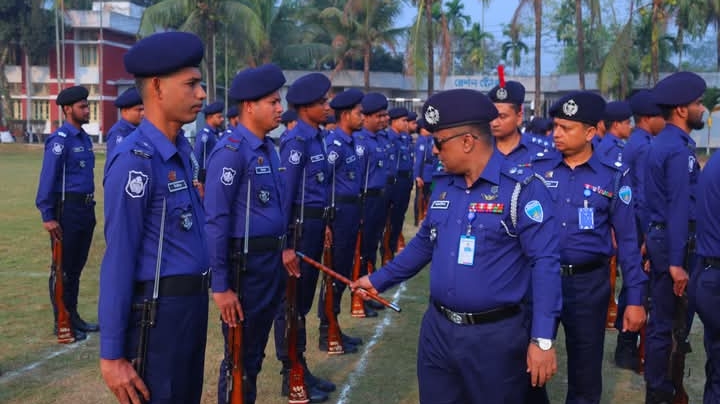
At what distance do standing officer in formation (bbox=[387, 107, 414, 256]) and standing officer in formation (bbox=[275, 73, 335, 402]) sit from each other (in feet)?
14.8

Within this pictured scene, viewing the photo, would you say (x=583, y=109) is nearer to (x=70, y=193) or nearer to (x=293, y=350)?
(x=293, y=350)

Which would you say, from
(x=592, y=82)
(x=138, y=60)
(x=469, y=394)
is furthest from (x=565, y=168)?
(x=592, y=82)

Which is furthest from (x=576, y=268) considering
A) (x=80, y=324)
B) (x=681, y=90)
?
(x=80, y=324)

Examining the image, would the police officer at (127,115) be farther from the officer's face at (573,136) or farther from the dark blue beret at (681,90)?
the dark blue beret at (681,90)

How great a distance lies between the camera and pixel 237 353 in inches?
175

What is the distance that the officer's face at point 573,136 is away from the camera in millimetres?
4656

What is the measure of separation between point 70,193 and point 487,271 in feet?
17.3

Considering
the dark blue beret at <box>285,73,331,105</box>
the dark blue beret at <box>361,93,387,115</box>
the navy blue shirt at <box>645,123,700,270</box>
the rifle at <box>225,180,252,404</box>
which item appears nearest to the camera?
the rifle at <box>225,180,252,404</box>

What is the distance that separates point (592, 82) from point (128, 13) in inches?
1411

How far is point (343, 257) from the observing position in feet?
23.5

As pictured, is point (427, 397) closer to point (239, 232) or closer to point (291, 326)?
point (239, 232)

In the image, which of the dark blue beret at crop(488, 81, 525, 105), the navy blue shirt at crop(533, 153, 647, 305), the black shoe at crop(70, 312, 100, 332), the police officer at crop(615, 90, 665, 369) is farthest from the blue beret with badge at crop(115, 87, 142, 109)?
the police officer at crop(615, 90, 665, 369)

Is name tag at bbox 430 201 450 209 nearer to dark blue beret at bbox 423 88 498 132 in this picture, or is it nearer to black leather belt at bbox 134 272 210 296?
dark blue beret at bbox 423 88 498 132

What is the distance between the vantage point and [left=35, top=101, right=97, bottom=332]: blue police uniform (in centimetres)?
704
